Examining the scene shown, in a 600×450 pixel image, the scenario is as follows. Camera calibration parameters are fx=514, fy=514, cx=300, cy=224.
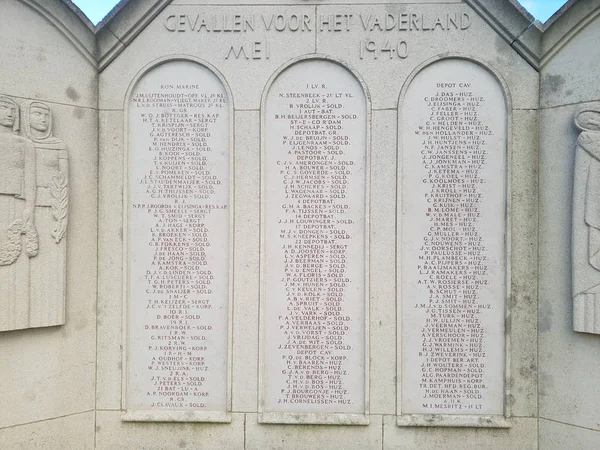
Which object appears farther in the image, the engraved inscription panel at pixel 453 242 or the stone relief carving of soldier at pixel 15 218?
the engraved inscription panel at pixel 453 242

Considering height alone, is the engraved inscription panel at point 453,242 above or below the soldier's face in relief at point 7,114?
below

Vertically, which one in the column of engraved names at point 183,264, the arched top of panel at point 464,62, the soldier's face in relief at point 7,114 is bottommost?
the column of engraved names at point 183,264

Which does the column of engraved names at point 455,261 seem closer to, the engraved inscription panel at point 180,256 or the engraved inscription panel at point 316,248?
the engraved inscription panel at point 316,248

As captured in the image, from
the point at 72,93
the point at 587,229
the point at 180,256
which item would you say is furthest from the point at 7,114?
the point at 587,229

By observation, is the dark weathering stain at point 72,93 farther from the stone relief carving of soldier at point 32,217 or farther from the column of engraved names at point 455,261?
the column of engraved names at point 455,261

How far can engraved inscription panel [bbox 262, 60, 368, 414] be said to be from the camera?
564 centimetres

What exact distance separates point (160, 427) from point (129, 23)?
450cm

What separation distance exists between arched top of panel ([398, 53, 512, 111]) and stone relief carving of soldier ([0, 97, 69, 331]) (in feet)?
12.3

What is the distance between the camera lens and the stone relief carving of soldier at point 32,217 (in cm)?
509

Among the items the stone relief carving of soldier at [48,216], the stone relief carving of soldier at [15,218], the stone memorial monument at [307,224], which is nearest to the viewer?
the stone relief carving of soldier at [15,218]

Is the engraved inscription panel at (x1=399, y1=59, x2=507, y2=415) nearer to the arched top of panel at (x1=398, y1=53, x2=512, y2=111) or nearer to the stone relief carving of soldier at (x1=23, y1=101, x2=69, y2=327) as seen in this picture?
the arched top of panel at (x1=398, y1=53, x2=512, y2=111)

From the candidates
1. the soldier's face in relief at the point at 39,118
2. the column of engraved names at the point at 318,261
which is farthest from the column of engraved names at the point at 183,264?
the soldier's face in relief at the point at 39,118

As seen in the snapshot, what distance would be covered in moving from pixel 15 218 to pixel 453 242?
14.9ft

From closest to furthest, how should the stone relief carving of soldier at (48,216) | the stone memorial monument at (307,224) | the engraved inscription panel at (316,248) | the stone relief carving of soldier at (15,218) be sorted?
the stone relief carving of soldier at (15,218), the stone relief carving of soldier at (48,216), the stone memorial monument at (307,224), the engraved inscription panel at (316,248)
